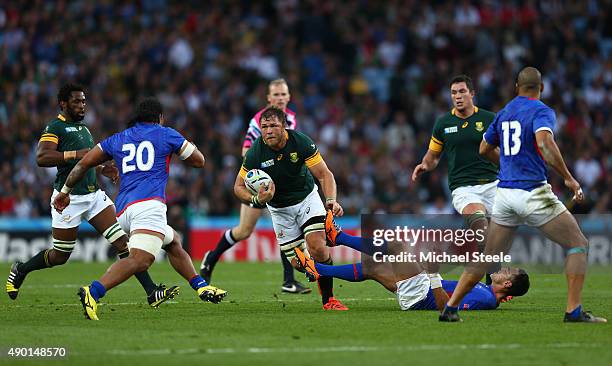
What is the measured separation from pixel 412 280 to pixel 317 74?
17806 millimetres

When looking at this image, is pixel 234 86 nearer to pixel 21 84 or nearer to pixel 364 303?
pixel 21 84

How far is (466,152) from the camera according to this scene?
578 inches

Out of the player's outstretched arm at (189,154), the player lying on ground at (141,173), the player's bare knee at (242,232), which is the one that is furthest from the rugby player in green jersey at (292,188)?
the player's bare knee at (242,232)

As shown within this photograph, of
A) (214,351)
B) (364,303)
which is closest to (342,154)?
(364,303)

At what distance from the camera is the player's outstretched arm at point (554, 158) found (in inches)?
402

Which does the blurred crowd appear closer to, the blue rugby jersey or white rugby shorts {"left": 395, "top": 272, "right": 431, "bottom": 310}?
white rugby shorts {"left": 395, "top": 272, "right": 431, "bottom": 310}

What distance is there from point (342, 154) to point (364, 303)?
13823 millimetres

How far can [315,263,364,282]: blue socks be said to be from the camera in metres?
12.3

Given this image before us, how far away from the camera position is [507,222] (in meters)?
10.7

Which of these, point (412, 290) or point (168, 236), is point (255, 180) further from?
point (412, 290)

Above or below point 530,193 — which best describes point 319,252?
below

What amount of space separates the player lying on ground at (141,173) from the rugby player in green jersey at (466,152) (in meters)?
4.21

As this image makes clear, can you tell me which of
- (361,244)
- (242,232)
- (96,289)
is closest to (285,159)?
(361,244)

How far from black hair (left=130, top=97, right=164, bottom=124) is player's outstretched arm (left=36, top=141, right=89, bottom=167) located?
1.64 metres
